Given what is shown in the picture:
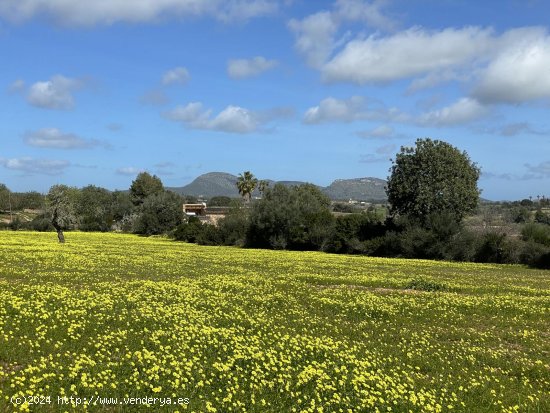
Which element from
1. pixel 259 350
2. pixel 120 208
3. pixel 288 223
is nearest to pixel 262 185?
pixel 120 208

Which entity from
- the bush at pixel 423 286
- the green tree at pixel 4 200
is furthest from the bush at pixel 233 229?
the green tree at pixel 4 200

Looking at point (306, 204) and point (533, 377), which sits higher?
point (306, 204)

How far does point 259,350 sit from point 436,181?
57.6 metres

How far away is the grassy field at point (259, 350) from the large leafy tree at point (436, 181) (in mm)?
42667

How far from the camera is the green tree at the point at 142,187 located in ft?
477

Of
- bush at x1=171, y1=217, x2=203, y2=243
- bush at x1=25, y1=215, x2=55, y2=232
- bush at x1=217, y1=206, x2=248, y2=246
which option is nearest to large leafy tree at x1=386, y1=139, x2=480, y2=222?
bush at x1=217, y1=206, x2=248, y2=246

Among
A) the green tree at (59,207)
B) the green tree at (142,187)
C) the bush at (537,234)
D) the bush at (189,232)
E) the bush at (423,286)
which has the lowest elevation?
the bush at (423,286)

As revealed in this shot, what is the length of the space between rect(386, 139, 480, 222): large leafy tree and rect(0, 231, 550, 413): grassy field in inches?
1680

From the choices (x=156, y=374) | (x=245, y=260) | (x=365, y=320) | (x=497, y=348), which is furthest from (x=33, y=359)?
(x=245, y=260)

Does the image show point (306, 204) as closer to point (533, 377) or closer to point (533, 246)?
point (533, 246)

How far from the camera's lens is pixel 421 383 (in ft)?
37.5

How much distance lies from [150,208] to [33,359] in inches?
3701

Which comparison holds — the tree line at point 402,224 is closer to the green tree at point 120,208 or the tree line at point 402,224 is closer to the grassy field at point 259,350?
the grassy field at point 259,350

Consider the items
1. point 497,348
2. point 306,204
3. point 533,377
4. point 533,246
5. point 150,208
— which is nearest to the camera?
point 533,377
